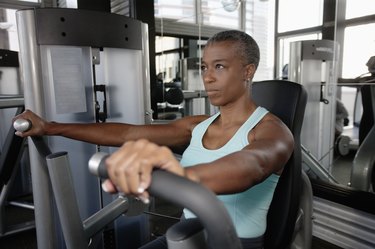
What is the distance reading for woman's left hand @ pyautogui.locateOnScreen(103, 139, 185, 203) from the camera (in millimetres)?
468

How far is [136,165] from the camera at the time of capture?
18.5 inches

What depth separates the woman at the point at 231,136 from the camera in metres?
0.70

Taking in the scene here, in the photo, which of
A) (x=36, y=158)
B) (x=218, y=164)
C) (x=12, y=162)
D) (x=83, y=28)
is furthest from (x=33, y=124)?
(x=12, y=162)

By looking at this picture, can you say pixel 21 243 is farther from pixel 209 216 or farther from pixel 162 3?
pixel 162 3

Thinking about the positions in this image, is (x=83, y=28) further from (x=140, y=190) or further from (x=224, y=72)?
(x=140, y=190)

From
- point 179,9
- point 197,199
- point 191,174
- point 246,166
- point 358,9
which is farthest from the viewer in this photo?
point 179,9

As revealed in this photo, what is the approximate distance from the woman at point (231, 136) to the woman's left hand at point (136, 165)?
28mm

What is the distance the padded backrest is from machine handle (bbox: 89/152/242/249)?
26.1 inches

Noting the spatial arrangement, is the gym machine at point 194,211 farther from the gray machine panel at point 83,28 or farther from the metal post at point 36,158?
the gray machine panel at point 83,28

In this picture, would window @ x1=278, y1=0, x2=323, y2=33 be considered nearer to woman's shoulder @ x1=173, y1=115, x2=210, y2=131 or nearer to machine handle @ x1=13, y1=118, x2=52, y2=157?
woman's shoulder @ x1=173, y1=115, x2=210, y2=131

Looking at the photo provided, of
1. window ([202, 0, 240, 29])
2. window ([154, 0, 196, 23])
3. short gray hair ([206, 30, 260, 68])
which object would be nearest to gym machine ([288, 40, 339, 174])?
short gray hair ([206, 30, 260, 68])

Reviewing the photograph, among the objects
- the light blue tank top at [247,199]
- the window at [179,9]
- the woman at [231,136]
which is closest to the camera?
the woman at [231,136]

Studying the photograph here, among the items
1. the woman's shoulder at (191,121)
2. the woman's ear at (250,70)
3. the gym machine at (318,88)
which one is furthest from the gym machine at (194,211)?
the gym machine at (318,88)

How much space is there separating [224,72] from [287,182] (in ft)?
1.47
